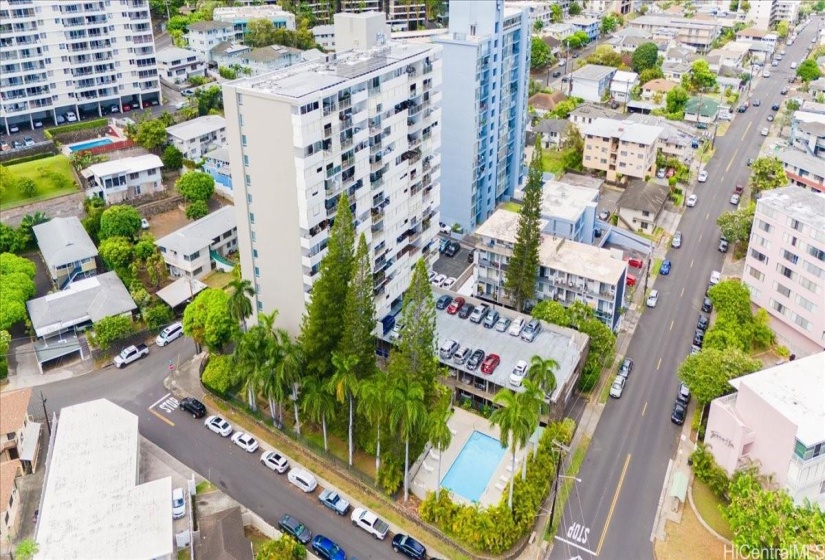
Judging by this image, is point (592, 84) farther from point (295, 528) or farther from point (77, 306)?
point (295, 528)

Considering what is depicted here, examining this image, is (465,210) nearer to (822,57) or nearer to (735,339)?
(735,339)

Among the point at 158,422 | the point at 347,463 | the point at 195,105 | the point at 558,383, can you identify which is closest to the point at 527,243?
the point at 558,383

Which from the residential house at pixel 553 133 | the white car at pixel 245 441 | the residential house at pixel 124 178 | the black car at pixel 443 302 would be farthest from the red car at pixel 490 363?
the residential house at pixel 553 133

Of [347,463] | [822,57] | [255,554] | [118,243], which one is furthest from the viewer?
[822,57]

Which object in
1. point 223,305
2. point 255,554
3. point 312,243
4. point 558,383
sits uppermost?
point 312,243

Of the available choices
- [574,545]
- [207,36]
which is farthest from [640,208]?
[207,36]

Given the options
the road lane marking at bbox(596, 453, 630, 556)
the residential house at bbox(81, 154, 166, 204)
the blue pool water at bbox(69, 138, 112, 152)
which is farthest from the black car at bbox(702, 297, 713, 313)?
the blue pool water at bbox(69, 138, 112, 152)

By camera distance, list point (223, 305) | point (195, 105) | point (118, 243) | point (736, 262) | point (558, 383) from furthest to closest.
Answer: point (195, 105)
point (736, 262)
point (118, 243)
point (223, 305)
point (558, 383)
